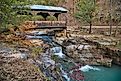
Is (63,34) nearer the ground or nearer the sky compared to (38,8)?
nearer the ground

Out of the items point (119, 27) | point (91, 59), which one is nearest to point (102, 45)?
point (91, 59)

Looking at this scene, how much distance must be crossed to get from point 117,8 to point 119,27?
2812 millimetres

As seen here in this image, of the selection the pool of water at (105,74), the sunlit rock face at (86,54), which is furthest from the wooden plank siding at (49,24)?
the pool of water at (105,74)

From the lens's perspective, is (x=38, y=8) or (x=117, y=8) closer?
(x=38, y=8)

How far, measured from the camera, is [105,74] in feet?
64.6

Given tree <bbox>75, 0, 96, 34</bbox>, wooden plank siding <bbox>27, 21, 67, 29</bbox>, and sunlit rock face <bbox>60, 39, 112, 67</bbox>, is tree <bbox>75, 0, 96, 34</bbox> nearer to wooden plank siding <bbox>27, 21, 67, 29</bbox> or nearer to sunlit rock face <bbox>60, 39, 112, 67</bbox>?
wooden plank siding <bbox>27, 21, 67, 29</bbox>

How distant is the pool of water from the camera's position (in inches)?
721

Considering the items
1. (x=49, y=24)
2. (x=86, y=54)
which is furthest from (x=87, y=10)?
(x=86, y=54)

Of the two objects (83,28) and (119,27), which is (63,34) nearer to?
(83,28)

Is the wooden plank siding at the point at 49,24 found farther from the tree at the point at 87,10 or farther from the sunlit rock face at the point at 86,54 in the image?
the tree at the point at 87,10

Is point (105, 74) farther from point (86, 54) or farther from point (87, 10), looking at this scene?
point (87, 10)

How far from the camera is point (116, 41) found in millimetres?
24094

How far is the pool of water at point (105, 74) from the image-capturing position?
721 inches

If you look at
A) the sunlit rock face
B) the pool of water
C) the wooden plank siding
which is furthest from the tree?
the pool of water
